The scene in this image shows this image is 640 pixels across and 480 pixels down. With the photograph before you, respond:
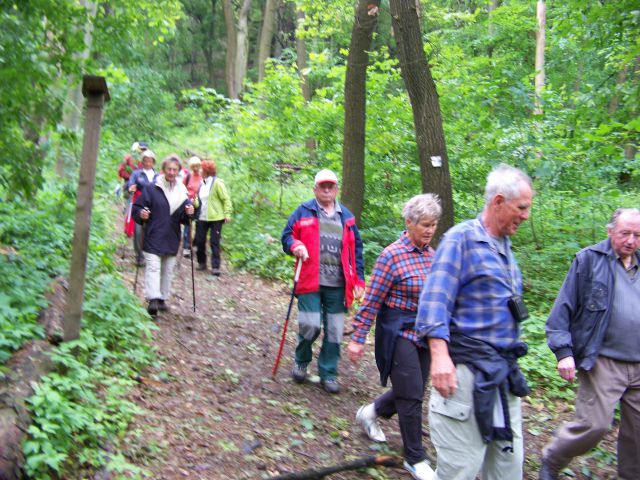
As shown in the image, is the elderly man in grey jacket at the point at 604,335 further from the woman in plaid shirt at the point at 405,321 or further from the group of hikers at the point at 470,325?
the woman in plaid shirt at the point at 405,321

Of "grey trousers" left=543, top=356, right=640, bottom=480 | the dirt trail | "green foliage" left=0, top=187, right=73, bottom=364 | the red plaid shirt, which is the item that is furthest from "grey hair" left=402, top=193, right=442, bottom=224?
"green foliage" left=0, top=187, right=73, bottom=364

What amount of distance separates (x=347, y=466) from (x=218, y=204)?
692cm

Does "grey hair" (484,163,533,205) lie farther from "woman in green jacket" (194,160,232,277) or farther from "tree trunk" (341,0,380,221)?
"woman in green jacket" (194,160,232,277)

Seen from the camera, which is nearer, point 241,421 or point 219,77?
point 241,421

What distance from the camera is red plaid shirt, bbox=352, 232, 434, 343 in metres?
4.54

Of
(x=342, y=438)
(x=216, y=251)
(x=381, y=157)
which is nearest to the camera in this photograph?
(x=342, y=438)

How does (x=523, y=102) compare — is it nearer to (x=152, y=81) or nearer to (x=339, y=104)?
(x=339, y=104)

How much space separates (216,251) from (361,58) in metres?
4.28

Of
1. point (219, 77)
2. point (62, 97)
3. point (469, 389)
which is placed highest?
point (219, 77)

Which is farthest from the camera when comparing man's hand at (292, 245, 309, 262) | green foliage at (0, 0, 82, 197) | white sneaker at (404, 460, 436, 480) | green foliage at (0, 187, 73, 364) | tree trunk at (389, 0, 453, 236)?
tree trunk at (389, 0, 453, 236)

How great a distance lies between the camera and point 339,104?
1238 cm

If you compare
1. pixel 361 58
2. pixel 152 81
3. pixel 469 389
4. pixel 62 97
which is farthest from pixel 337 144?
pixel 152 81

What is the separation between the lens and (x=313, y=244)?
19.1 feet

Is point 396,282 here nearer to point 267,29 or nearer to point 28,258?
point 28,258
